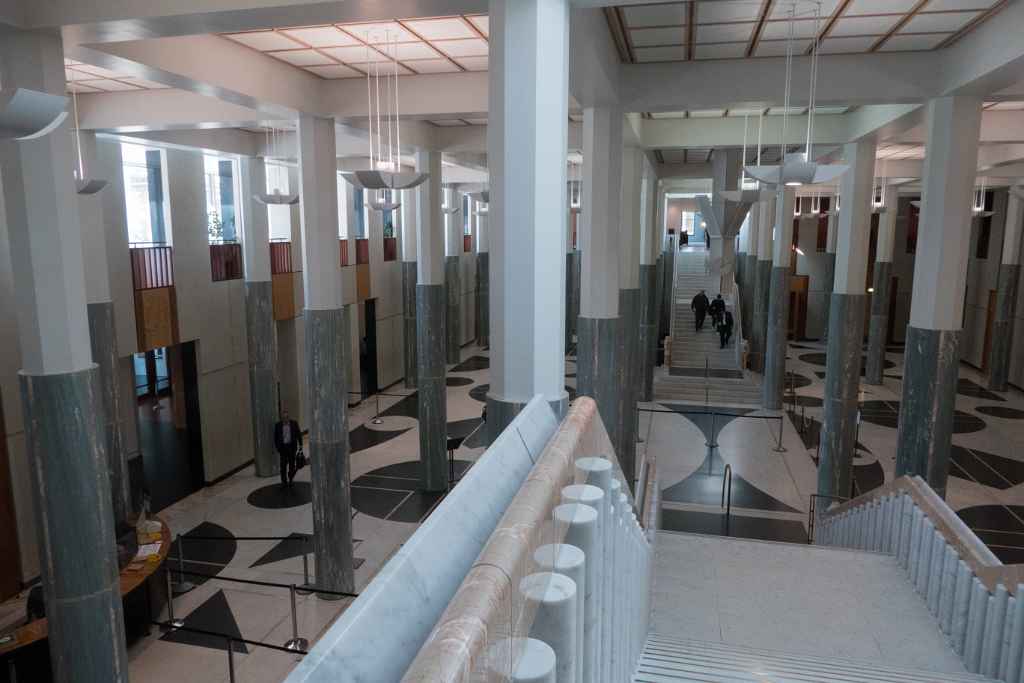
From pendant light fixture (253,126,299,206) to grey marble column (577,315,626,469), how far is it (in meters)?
5.67

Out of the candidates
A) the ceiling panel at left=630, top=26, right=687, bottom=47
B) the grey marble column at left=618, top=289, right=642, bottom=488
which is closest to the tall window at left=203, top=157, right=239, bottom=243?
the grey marble column at left=618, top=289, right=642, bottom=488

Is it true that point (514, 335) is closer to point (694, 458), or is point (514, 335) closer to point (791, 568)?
point (791, 568)

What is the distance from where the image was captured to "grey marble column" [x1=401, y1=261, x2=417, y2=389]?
2259 centimetres

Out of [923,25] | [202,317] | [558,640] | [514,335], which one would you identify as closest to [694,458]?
[923,25]

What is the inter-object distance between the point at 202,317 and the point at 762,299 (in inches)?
646

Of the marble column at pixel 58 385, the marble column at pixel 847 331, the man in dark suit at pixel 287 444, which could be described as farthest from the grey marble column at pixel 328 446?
the marble column at pixel 847 331

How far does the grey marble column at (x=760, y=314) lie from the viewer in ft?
76.0

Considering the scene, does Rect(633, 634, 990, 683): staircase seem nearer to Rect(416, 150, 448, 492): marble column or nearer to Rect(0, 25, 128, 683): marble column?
Rect(0, 25, 128, 683): marble column

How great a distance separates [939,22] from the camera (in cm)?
816

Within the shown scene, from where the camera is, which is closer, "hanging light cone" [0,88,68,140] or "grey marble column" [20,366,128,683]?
"hanging light cone" [0,88,68,140]

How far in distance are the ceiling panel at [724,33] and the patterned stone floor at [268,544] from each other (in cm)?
810

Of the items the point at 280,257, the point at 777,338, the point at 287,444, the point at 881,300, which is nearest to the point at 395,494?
the point at 287,444

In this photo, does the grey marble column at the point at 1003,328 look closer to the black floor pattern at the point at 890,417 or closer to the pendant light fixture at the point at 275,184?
the black floor pattern at the point at 890,417

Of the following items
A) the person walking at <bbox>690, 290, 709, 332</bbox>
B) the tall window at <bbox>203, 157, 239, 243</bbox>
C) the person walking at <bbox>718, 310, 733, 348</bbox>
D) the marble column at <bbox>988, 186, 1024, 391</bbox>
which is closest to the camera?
the tall window at <bbox>203, 157, 239, 243</bbox>
